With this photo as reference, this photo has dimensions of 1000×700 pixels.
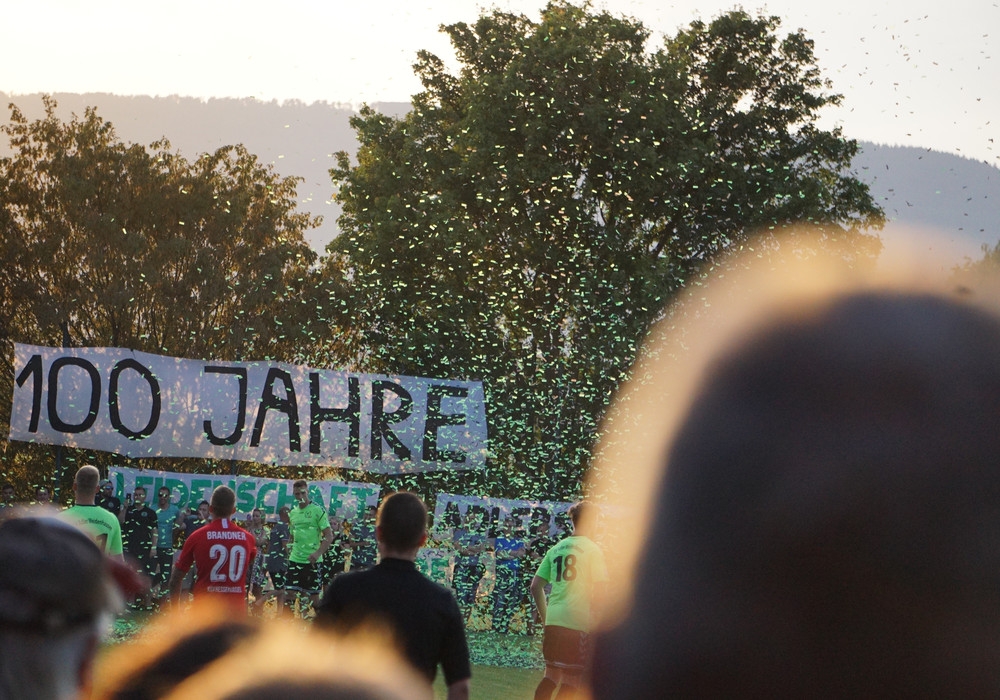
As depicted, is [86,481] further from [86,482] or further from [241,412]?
[241,412]

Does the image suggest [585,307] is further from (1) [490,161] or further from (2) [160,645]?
(2) [160,645]

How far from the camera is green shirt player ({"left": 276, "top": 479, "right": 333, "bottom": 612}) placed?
46.0 ft

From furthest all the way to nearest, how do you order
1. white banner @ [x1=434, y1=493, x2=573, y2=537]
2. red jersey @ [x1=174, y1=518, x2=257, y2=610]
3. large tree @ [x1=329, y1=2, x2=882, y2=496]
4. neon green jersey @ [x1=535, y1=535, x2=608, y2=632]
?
large tree @ [x1=329, y1=2, x2=882, y2=496] → white banner @ [x1=434, y1=493, x2=573, y2=537] → red jersey @ [x1=174, y1=518, x2=257, y2=610] → neon green jersey @ [x1=535, y1=535, x2=608, y2=632]

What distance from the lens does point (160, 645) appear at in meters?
1.84

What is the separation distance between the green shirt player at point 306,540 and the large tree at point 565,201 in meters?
9.98

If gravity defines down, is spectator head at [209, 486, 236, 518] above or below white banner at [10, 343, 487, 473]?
below

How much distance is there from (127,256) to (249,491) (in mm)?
15655

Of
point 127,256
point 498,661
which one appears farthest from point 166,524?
point 127,256

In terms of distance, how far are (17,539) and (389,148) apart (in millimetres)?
26015

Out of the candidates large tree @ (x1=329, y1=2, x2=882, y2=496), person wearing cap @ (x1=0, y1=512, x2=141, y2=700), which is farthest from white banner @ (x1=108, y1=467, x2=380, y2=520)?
person wearing cap @ (x1=0, y1=512, x2=141, y2=700)

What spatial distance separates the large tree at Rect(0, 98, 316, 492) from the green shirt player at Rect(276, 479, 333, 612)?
17.6 meters

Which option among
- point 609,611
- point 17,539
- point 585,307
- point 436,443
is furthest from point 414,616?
point 585,307

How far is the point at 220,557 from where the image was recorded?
32.5 feet

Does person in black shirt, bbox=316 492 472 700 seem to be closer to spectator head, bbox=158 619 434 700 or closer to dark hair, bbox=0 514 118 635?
dark hair, bbox=0 514 118 635
